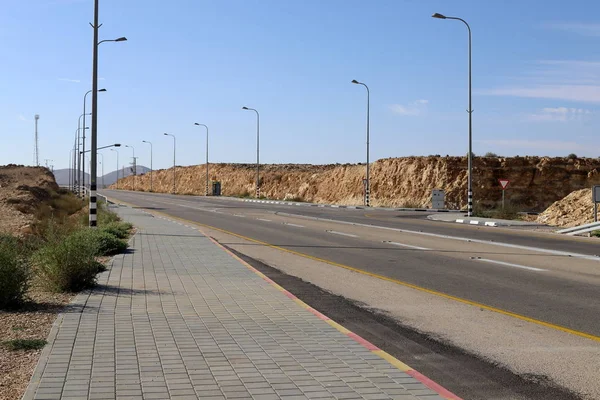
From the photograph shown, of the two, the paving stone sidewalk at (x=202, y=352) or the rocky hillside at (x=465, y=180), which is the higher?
the rocky hillside at (x=465, y=180)

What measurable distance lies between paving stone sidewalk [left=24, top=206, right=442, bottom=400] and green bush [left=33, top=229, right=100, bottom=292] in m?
0.42

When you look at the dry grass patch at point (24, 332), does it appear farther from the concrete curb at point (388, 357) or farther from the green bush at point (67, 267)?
the concrete curb at point (388, 357)

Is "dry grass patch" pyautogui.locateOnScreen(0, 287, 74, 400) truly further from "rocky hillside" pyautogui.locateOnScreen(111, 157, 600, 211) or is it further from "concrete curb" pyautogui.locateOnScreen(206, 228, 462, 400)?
"rocky hillside" pyautogui.locateOnScreen(111, 157, 600, 211)

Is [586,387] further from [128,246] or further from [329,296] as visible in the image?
[128,246]

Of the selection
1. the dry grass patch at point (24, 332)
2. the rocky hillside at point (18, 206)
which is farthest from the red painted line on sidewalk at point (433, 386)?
the rocky hillside at point (18, 206)

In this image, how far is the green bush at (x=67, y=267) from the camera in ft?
36.2

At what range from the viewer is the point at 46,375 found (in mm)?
6066

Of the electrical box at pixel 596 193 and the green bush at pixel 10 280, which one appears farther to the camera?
the electrical box at pixel 596 193

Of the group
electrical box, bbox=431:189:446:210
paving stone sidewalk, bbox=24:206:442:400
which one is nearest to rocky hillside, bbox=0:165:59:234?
paving stone sidewalk, bbox=24:206:442:400

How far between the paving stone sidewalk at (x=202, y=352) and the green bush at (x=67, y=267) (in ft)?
1.37

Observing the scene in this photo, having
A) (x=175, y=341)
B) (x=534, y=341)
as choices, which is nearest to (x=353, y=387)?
(x=175, y=341)

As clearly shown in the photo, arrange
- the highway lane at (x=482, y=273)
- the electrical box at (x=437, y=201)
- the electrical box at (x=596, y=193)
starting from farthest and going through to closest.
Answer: the electrical box at (x=437, y=201), the electrical box at (x=596, y=193), the highway lane at (x=482, y=273)

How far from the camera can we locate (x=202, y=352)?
7027 millimetres

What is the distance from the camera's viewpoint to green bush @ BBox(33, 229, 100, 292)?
434 inches
